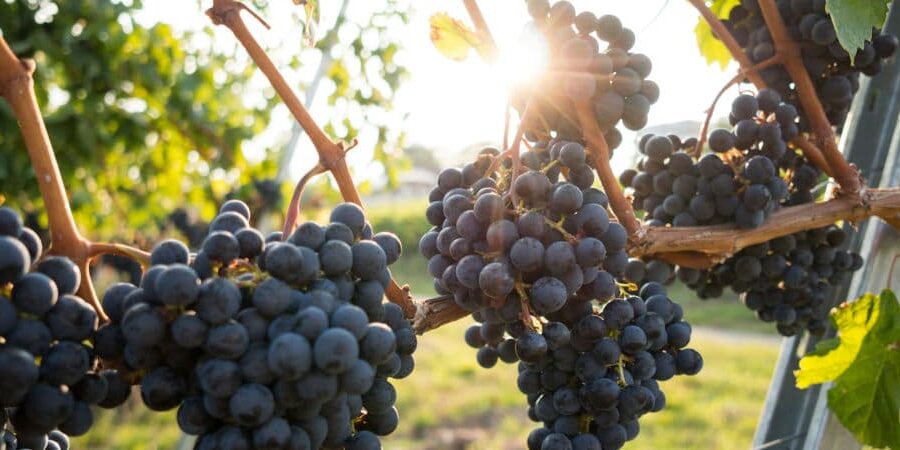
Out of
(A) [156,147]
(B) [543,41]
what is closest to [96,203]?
(A) [156,147]

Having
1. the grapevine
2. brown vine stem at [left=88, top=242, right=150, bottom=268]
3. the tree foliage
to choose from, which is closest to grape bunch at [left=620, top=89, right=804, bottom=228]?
the grapevine

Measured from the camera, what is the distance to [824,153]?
3.59 ft

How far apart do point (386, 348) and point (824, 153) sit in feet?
2.61

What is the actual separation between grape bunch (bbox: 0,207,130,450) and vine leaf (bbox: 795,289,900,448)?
3.02 feet

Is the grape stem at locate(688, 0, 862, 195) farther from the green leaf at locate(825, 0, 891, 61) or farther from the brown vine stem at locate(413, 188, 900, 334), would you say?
the green leaf at locate(825, 0, 891, 61)

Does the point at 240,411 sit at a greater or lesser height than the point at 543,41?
lesser

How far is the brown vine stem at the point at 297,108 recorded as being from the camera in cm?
72

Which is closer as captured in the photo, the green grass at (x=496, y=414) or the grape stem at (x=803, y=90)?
the grape stem at (x=803, y=90)

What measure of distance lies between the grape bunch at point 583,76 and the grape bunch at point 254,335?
339 mm

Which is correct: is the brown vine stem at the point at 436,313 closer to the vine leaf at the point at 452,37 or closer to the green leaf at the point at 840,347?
the vine leaf at the point at 452,37

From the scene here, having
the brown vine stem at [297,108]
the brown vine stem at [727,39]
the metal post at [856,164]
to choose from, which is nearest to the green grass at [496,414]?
the metal post at [856,164]

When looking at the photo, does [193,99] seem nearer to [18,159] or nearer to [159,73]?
[159,73]

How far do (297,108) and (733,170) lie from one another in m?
0.63

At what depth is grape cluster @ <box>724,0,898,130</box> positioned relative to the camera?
1.12 m
